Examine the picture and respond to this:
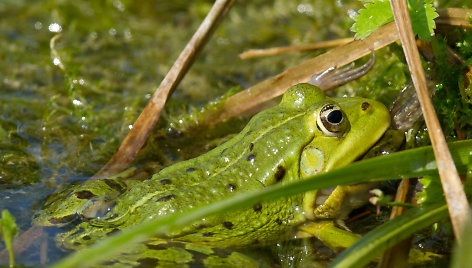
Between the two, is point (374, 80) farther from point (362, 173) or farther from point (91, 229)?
point (91, 229)

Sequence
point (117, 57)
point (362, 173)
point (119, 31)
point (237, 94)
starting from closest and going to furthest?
point (362, 173), point (237, 94), point (117, 57), point (119, 31)

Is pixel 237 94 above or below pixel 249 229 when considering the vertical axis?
above

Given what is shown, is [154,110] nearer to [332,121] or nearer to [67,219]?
[67,219]

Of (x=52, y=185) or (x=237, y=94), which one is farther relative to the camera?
(x=237, y=94)

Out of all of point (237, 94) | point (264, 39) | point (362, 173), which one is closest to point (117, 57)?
point (264, 39)

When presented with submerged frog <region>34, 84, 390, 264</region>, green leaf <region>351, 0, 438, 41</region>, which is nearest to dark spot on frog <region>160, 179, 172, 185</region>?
submerged frog <region>34, 84, 390, 264</region>

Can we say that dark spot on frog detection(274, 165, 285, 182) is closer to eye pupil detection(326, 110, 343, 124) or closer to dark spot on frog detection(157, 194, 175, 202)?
eye pupil detection(326, 110, 343, 124)

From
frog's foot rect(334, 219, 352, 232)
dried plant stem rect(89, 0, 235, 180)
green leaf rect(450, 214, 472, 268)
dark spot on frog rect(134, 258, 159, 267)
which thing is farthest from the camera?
dried plant stem rect(89, 0, 235, 180)
